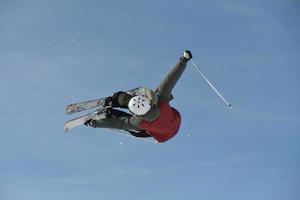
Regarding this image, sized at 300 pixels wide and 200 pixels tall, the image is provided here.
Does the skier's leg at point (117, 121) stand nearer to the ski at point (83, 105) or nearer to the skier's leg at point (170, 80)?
the ski at point (83, 105)

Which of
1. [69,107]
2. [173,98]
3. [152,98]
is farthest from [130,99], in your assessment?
[69,107]

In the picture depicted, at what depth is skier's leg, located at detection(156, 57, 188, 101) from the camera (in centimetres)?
1499

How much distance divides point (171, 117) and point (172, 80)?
1.11 m

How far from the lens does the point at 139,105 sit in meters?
14.1

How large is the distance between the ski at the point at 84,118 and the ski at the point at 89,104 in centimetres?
27

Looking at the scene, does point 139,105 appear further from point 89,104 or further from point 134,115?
point 89,104

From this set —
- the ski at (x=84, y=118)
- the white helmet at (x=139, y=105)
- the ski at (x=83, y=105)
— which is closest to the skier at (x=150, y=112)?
the white helmet at (x=139, y=105)

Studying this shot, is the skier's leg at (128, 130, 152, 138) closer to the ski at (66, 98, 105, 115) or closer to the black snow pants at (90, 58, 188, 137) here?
the black snow pants at (90, 58, 188, 137)

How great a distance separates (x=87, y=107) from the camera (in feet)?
53.8

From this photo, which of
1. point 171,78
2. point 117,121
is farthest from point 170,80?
point 117,121

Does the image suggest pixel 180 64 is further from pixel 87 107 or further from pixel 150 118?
pixel 87 107

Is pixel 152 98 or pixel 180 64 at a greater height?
pixel 180 64

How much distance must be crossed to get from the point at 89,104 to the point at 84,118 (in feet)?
1.72

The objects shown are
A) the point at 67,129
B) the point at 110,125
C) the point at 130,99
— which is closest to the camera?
the point at 130,99
